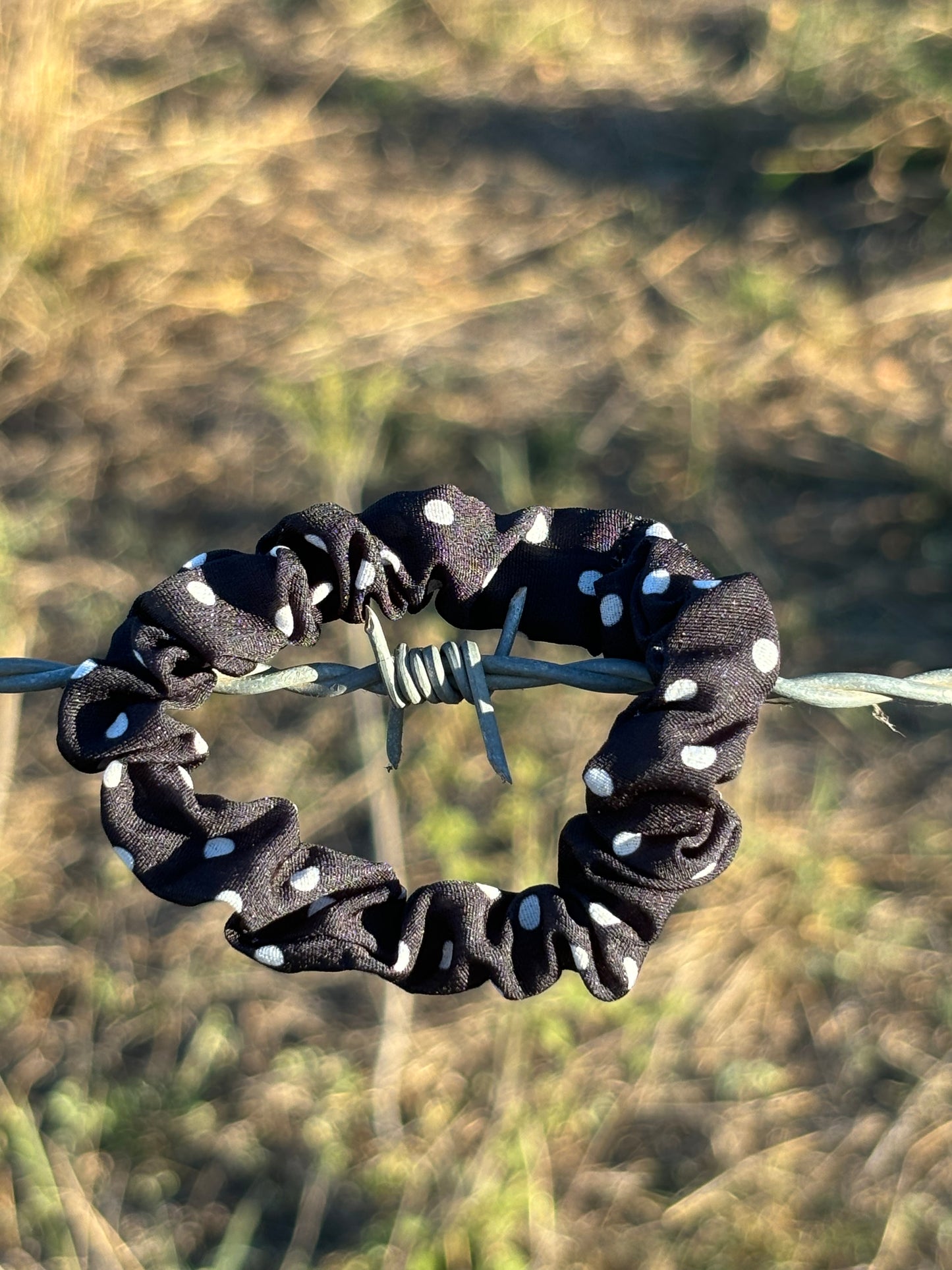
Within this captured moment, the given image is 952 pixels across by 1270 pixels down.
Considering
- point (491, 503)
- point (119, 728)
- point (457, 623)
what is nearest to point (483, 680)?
point (457, 623)

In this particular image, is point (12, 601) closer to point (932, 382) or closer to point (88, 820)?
point (88, 820)

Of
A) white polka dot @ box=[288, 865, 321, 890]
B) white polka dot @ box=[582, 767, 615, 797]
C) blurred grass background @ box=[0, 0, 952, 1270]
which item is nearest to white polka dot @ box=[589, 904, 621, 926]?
white polka dot @ box=[582, 767, 615, 797]

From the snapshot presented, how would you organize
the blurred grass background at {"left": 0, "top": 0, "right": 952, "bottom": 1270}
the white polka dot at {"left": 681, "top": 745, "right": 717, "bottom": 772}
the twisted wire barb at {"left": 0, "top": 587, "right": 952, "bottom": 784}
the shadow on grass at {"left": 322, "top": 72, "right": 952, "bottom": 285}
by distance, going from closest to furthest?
1. the white polka dot at {"left": 681, "top": 745, "right": 717, "bottom": 772}
2. the twisted wire barb at {"left": 0, "top": 587, "right": 952, "bottom": 784}
3. the blurred grass background at {"left": 0, "top": 0, "right": 952, "bottom": 1270}
4. the shadow on grass at {"left": 322, "top": 72, "right": 952, "bottom": 285}

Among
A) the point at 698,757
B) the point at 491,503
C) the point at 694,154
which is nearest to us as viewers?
the point at 698,757

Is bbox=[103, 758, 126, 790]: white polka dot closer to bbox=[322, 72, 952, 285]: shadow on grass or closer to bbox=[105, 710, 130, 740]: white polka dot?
bbox=[105, 710, 130, 740]: white polka dot

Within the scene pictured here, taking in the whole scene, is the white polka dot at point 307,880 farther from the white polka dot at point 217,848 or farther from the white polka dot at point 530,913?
the white polka dot at point 530,913

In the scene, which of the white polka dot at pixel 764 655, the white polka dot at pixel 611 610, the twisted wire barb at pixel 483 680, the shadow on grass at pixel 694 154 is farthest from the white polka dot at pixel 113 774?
the shadow on grass at pixel 694 154

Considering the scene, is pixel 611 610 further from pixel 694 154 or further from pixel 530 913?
pixel 694 154

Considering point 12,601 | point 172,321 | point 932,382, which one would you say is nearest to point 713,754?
point 12,601
